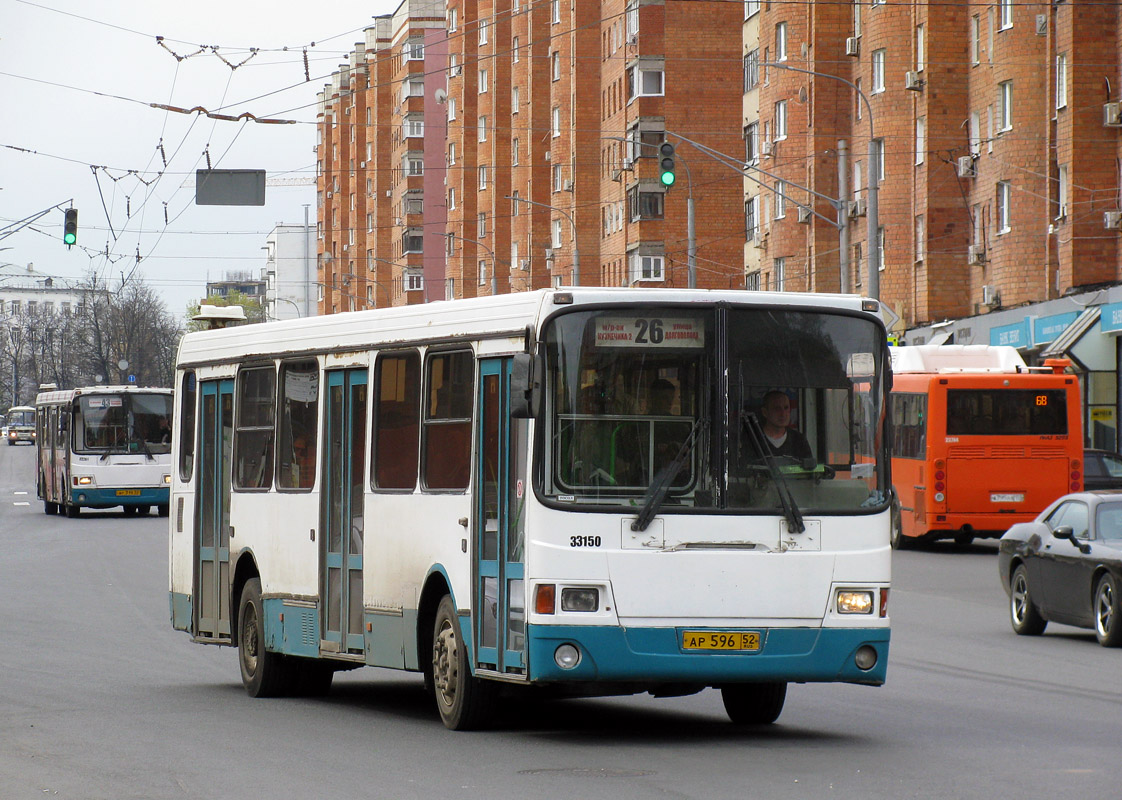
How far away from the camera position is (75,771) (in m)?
9.93

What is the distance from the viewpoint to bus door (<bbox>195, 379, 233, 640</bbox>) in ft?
49.4

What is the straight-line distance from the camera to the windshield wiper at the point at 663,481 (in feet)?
34.1

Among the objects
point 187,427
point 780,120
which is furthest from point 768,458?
point 780,120

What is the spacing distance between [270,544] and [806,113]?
4889 cm

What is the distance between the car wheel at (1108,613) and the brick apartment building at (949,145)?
22.1 m

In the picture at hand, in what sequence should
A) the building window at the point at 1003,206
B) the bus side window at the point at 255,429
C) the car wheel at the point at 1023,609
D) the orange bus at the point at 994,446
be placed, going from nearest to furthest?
1. the bus side window at the point at 255,429
2. the car wheel at the point at 1023,609
3. the orange bus at the point at 994,446
4. the building window at the point at 1003,206

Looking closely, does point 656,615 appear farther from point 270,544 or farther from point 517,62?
point 517,62

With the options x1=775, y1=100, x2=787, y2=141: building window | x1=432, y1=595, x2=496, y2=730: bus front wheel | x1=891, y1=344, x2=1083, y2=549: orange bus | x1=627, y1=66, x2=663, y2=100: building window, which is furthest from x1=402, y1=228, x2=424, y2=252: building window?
x1=432, y1=595, x2=496, y2=730: bus front wheel

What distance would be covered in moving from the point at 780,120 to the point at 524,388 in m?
Answer: 54.1

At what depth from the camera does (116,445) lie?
44875 mm

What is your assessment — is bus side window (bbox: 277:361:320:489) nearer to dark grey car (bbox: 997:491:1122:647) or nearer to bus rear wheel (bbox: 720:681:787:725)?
bus rear wheel (bbox: 720:681:787:725)

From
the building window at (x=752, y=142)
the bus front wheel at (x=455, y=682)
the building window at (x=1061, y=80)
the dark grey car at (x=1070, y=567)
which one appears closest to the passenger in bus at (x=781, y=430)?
the bus front wheel at (x=455, y=682)

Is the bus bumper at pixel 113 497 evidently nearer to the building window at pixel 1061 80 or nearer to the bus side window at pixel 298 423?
the building window at pixel 1061 80

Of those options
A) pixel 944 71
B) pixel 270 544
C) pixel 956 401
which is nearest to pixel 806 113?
pixel 944 71
